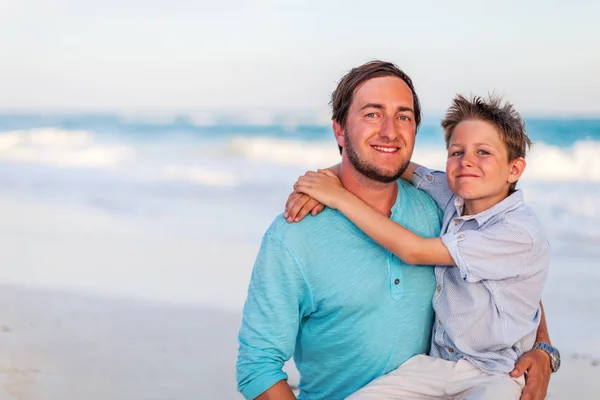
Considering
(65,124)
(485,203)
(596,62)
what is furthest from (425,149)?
(485,203)

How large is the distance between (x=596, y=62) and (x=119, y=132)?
38.5 feet

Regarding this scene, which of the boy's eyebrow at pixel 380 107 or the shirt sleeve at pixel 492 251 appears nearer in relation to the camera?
the shirt sleeve at pixel 492 251

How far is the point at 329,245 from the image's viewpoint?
9.82ft

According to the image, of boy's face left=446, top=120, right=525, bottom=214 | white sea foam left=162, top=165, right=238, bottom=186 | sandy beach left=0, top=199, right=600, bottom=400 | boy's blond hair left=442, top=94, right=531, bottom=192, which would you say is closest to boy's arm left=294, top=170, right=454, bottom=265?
boy's face left=446, top=120, right=525, bottom=214

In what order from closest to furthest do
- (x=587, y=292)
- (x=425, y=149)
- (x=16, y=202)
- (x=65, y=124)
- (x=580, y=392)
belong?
(x=580, y=392) → (x=587, y=292) → (x=16, y=202) → (x=425, y=149) → (x=65, y=124)

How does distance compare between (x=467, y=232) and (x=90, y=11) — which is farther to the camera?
(x=90, y=11)

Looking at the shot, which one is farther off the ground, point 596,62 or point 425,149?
point 596,62

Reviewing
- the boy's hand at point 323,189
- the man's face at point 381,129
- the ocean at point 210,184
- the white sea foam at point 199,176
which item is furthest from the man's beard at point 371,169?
the white sea foam at point 199,176

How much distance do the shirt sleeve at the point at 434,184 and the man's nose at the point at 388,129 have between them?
398 millimetres

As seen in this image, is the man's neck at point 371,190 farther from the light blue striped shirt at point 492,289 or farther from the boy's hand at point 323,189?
the light blue striped shirt at point 492,289

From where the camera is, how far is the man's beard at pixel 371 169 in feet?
9.90

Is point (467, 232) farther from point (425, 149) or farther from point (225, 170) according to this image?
point (425, 149)

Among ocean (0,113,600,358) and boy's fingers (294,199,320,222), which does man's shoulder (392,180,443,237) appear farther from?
ocean (0,113,600,358)

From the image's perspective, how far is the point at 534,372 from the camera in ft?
9.48
